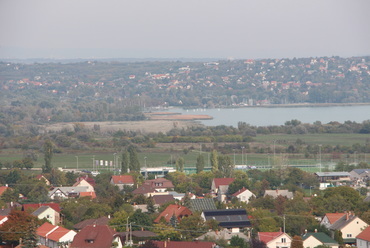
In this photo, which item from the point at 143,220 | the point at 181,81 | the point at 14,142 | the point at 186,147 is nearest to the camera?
the point at 143,220

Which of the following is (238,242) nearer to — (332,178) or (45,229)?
(45,229)

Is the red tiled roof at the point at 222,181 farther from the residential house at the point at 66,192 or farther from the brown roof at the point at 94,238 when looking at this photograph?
the brown roof at the point at 94,238

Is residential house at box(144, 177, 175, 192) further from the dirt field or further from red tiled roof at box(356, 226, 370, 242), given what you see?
the dirt field

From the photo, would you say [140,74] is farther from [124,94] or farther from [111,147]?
[111,147]

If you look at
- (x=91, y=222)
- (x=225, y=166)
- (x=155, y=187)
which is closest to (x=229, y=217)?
(x=91, y=222)

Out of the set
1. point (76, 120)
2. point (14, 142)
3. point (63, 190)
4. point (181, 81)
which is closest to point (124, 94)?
point (181, 81)

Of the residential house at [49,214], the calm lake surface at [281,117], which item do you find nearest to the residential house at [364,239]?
the residential house at [49,214]
